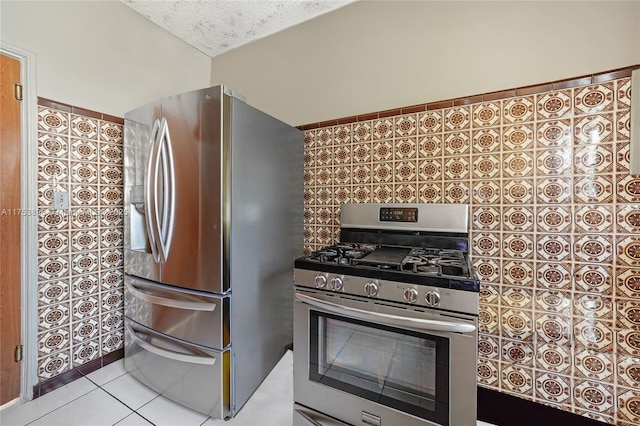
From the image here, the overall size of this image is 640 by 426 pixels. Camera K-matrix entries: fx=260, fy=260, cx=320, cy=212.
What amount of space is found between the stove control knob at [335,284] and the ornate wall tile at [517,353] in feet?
3.24

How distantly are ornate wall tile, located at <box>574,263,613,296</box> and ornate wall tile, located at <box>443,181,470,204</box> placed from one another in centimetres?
59

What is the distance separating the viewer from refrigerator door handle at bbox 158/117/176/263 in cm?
146

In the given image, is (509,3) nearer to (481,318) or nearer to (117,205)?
(481,318)

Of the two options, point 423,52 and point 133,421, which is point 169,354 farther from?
point 423,52

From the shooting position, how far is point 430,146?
1.60 meters

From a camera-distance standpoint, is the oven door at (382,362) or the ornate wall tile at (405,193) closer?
the oven door at (382,362)

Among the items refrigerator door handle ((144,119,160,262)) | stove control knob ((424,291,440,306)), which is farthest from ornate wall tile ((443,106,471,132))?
refrigerator door handle ((144,119,160,262))

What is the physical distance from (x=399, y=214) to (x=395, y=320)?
76 cm

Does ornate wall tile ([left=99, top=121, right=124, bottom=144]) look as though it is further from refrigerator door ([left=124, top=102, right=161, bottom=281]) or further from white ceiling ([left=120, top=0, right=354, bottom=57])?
white ceiling ([left=120, top=0, right=354, bottom=57])

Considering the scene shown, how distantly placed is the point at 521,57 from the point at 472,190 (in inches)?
28.7

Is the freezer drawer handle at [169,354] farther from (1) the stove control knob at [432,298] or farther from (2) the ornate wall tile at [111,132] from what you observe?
(2) the ornate wall tile at [111,132]

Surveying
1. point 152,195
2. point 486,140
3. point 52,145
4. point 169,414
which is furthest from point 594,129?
point 52,145

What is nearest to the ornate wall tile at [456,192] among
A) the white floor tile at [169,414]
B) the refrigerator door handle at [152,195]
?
the refrigerator door handle at [152,195]

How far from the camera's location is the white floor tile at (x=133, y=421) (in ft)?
4.43
